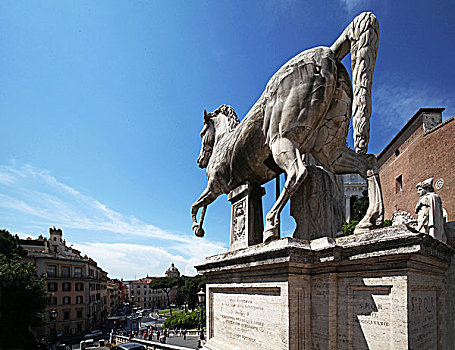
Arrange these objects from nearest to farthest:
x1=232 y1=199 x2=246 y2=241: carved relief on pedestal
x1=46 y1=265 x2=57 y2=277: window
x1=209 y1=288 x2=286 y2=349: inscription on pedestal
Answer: x1=209 y1=288 x2=286 y2=349: inscription on pedestal → x1=232 y1=199 x2=246 y2=241: carved relief on pedestal → x1=46 y1=265 x2=57 y2=277: window

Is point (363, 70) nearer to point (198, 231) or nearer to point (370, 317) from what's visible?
point (370, 317)

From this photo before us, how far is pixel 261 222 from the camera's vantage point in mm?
6066

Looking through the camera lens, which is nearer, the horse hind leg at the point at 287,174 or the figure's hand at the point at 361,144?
the figure's hand at the point at 361,144

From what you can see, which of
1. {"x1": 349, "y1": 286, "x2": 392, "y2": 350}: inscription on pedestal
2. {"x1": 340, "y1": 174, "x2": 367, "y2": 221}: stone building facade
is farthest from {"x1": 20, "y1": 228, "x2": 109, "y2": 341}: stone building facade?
{"x1": 349, "y1": 286, "x2": 392, "y2": 350}: inscription on pedestal

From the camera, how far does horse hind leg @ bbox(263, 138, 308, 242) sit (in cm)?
454

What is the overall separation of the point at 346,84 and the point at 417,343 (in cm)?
343

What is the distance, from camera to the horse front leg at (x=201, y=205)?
22.7 feet

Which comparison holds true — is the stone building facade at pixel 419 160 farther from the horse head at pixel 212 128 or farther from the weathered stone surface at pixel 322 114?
the weathered stone surface at pixel 322 114

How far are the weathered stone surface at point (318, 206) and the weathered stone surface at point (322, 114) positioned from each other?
0.25 m

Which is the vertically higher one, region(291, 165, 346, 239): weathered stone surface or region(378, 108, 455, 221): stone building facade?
region(378, 108, 455, 221): stone building facade

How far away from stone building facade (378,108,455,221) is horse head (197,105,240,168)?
23622 millimetres

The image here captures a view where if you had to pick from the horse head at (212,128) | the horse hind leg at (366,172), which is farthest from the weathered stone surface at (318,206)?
the horse head at (212,128)

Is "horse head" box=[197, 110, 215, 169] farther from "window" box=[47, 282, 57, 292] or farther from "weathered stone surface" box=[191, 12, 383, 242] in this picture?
"window" box=[47, 282, 57, 292]

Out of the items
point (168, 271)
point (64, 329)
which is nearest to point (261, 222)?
point (64, 329)
